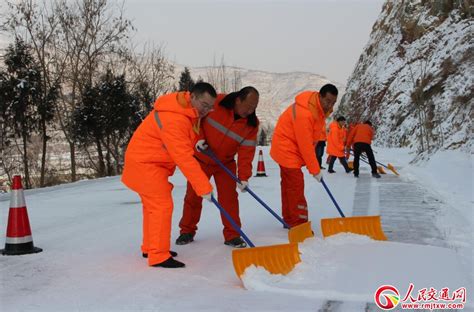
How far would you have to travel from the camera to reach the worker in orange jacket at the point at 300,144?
5074mm

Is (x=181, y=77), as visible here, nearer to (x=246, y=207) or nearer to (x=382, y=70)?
(x=382, y=70)

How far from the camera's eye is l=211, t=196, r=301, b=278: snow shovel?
11.1ft

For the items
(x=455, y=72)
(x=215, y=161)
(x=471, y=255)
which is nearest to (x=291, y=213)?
(x=215, y=161)

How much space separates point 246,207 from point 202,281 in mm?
3633

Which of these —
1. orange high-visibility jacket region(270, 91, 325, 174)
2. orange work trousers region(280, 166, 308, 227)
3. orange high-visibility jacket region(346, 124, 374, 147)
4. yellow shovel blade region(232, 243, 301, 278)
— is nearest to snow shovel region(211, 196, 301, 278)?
yellow shovel blade region(232, 243, 301, 278)

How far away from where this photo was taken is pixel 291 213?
5.15 m

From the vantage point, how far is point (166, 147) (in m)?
3.63

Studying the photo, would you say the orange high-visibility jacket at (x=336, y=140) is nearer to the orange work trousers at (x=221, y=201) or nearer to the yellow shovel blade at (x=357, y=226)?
the yellow shovel blade at (x=357, y=226)

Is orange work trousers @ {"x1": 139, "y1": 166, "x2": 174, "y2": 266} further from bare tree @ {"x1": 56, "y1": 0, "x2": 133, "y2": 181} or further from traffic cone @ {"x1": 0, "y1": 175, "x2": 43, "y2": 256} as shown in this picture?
bare tree @ {"x1": 56, "y1": 0, "x2": 133, "y2": 181}

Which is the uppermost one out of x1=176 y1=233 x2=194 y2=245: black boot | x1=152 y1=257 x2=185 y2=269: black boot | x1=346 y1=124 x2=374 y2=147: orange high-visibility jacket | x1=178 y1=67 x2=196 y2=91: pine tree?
x1=178 y1=67 x2=196 y2=91: pine tree

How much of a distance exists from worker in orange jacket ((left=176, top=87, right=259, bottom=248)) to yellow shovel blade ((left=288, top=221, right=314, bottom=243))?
0.53 meters

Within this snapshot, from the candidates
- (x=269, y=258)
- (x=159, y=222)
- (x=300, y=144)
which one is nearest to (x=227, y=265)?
(x=269, y=258)

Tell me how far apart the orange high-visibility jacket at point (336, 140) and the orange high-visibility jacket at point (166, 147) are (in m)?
9.16

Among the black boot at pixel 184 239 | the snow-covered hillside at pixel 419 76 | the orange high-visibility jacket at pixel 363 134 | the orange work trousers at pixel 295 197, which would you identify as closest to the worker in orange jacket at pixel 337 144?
the orange high-visibility jacket at pixel 363 134
